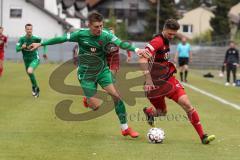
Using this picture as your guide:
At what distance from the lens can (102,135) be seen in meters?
12.8

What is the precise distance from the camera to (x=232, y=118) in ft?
53.2

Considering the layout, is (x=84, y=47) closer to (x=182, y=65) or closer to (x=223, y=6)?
(x=182, y=65)

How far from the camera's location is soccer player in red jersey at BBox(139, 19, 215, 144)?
11719 millimetres

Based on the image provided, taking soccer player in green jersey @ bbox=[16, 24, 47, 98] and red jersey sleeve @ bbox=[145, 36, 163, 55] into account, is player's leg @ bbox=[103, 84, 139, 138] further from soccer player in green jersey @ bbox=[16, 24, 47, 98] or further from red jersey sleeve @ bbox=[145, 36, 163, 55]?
soccer player in green jersey @ bbox=[16, 24, 47, 98]

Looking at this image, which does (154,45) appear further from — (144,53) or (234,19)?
(234,19)

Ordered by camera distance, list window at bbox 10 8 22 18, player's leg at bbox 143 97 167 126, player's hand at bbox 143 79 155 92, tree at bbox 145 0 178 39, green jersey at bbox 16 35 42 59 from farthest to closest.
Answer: tree at bbox 145 0 178 39 < window at bbox 10 8 22 18 < green jersey at bbox 16 35 42 59 < player's leg at bbox 143 97 167 126 < player's hand at bbox 143 79 155 92

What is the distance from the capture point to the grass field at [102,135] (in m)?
10.5

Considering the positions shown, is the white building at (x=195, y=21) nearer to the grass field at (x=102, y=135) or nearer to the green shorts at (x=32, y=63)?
the green shorts at (x=32, y=63)

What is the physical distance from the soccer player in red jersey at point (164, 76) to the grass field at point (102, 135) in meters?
0.50

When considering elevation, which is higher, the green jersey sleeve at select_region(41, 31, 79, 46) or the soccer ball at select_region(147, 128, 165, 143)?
the green jersey sleeve at select_region(41, 31, 79, 46)

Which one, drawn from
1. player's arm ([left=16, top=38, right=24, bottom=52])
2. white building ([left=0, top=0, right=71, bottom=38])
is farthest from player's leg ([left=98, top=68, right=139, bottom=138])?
white building ([left=0, top=0, right=71, bottom=38])

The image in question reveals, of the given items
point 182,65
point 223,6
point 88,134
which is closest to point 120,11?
point 223,6

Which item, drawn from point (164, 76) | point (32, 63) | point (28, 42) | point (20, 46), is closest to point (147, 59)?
point (164, 76)

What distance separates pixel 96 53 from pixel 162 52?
1.28 m
